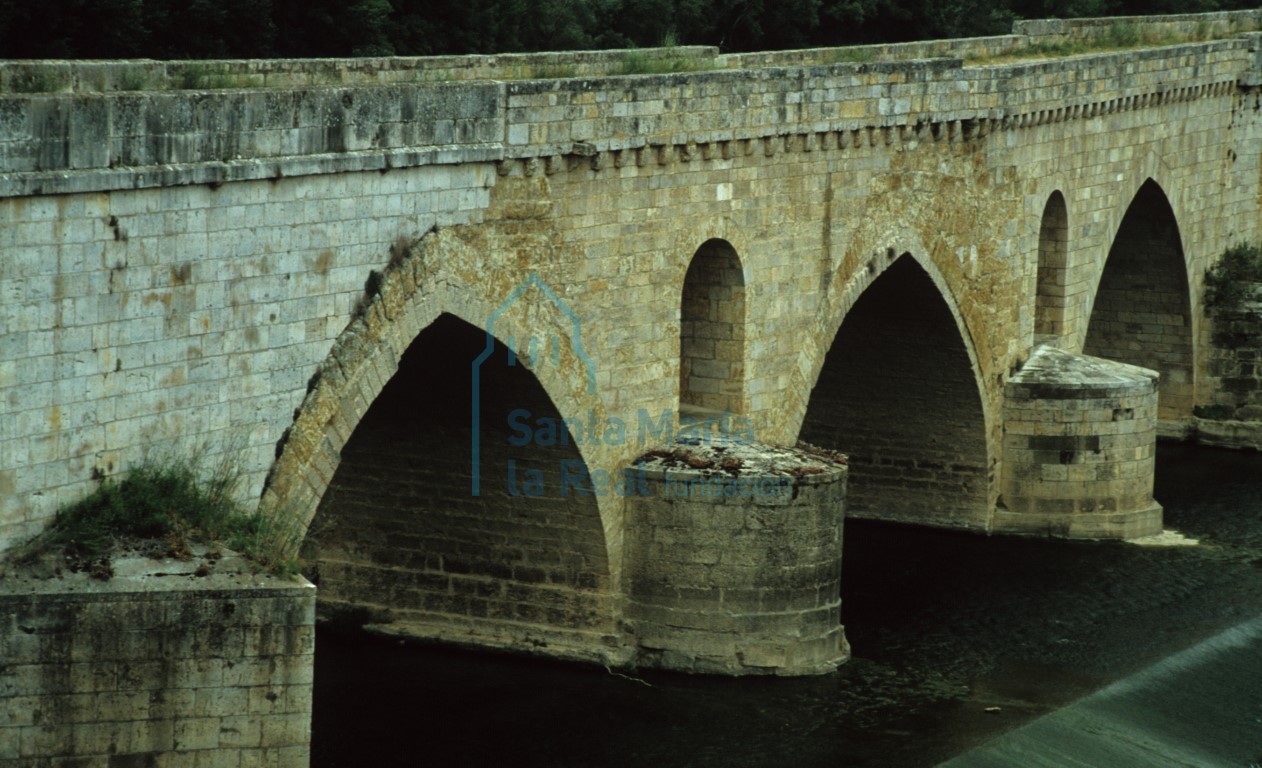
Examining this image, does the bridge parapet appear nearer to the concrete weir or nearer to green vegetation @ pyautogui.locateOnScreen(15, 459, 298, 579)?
green vegetation @ pyautogui.locateOnScreen(15, 459, 298, 579)

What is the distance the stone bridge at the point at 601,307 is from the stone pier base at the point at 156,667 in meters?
0.78

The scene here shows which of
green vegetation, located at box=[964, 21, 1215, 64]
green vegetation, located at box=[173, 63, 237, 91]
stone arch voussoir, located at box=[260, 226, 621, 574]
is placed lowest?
stone arch voussoir, located at box=[260, 226, 621, 574]

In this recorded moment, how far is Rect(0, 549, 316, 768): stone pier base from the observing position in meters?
14.5

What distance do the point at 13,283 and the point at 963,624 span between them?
41.4ft

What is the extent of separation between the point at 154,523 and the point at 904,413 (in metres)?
14.3

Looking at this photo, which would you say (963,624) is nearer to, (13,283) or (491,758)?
(491,758)

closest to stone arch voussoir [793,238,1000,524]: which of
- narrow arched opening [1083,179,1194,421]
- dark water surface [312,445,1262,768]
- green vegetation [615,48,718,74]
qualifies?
dark water surface [312,445,1262,768]

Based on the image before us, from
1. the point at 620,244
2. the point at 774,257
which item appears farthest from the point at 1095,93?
the point at 620,244

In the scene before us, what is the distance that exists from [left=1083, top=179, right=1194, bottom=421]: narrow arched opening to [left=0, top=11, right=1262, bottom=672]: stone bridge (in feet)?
0.48

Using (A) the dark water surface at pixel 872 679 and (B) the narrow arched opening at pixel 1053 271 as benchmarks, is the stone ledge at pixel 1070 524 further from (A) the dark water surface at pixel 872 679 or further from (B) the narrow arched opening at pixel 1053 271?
(B) the narrow arched opening at pixel 1053 271

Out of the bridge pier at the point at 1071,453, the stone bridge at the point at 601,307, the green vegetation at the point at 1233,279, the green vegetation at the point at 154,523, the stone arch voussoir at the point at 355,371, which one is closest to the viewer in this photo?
the green vegetation at the point at 154,523

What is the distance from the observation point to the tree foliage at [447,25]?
103 feet

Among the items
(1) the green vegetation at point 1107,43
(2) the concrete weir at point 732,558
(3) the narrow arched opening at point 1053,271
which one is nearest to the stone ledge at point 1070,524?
(3) the narrow arched opening at point 1053,271

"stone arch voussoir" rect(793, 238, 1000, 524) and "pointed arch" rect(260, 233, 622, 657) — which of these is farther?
"stone arch voussoir" rect(793, 238, 1000, 524)
